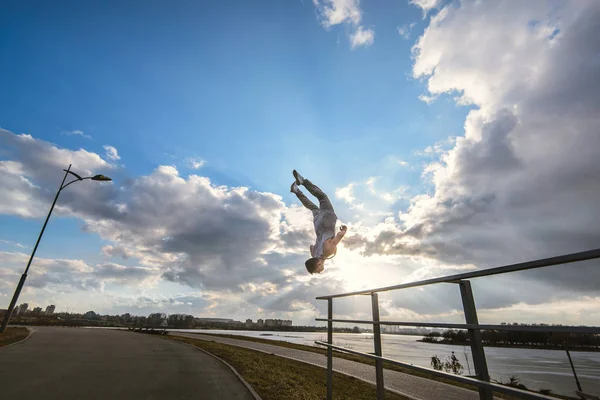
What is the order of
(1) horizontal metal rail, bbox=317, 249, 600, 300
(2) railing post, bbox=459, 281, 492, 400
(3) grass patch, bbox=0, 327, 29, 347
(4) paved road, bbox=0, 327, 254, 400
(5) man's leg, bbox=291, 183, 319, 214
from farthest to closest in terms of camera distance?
(3) grass patch, bbox=0, 327, 29, 347
(5) man's leg, bbox=291, 183, 319, 214
(4) paved road, bbox=0, 327, 254, 400
(2) railing post, bbox=459, 281, 492, 400
(1) horizontal metal rail, bbox=317, 249, 600, 300

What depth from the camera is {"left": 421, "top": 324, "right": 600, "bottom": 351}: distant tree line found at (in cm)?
143

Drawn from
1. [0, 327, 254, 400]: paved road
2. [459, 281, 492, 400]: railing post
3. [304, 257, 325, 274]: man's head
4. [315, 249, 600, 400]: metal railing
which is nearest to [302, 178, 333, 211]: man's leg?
[304, 257, 325, 274]: man's head

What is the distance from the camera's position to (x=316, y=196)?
19.8 feet

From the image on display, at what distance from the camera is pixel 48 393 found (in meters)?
4.54

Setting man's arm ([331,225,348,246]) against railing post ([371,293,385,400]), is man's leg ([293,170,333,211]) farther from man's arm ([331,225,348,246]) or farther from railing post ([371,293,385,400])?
railing post ([371,293,385,400])

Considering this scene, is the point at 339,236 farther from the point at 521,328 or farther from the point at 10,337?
the point at 10,337

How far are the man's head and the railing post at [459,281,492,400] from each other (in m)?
3.46

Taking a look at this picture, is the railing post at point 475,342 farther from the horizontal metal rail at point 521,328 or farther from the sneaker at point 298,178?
the sneaker at point 298,178

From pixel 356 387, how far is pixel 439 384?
327cm

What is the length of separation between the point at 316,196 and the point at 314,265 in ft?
4.69

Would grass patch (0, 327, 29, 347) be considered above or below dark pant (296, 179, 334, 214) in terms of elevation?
below

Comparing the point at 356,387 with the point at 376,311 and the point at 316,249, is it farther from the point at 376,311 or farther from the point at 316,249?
the point at 376,311

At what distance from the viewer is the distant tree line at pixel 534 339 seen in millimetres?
1431

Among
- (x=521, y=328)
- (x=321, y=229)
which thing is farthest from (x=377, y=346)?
(x=321, y=229)
